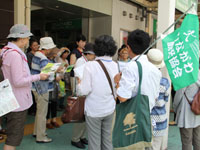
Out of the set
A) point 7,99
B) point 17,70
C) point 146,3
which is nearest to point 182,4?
point 17,70

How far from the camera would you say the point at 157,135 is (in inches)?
95.7

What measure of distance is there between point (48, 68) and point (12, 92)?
2.12ft

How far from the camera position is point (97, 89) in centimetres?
273

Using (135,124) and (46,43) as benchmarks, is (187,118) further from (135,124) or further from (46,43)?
(46,43)

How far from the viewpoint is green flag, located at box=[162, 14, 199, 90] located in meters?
2.12

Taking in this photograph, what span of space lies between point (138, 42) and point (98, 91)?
830mm

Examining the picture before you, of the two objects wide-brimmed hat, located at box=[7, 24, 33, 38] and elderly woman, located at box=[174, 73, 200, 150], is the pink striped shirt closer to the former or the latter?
wide-brimmed hat, located at box=[7, 24, 33, 38]

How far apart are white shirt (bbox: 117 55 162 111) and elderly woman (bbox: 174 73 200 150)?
0.92 meters

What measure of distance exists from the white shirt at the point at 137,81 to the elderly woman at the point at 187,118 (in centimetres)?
92

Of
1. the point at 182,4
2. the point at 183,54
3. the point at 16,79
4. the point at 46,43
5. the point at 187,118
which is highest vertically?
the point at 182,4

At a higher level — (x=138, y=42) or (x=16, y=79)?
(x=138, y=42)

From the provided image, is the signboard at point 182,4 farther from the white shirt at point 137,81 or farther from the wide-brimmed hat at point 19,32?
the wide-brimmed hat at point 19,32

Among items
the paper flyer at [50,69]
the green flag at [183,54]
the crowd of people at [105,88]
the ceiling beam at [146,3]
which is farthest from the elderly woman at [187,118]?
the ceiling beam at [146,3]

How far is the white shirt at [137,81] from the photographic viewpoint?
6.68 ft
